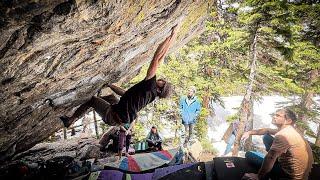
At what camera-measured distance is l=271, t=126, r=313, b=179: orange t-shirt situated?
5.14m

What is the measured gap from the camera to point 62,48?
3713 millimetres

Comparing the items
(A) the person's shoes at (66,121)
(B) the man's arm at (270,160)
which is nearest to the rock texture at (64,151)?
(A) the person's shoes at (66,121)

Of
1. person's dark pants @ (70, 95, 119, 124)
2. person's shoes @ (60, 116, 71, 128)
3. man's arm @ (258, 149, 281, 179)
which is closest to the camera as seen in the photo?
man's arm @ (258, 149, 281, 179)

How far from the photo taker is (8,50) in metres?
3.05

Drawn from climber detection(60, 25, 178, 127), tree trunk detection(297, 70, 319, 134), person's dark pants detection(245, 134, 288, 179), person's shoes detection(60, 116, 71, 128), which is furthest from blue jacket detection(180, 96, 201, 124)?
climber detection(60, 25, 178, 127)

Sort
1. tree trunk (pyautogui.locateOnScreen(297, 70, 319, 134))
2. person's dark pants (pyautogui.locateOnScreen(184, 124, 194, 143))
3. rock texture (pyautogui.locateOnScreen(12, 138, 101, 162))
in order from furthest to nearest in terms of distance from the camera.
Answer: tree trunk (pyautogui.locateOnScreen(297, 70, 319, 134)) → person's dark pants (pyautogui.locateOnScreen(184, 124, 194, 143)) → rock texture (pyautogui.locateOnScreen(12, 138, 101, 162))

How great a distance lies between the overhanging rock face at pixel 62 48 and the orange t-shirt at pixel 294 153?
3.16 meters

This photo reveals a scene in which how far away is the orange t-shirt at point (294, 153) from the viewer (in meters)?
5.14

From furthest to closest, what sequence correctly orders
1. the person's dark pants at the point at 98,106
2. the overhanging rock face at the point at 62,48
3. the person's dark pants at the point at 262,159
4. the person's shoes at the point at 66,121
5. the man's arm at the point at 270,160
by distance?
the person's shoes at the point at 66,121 < the person's dark pants at the point at 98,106 < the person's dark pants at the point at 262,159 < the man's arm at the point at 270,160 < the overhanging rock face at the point at 62,48

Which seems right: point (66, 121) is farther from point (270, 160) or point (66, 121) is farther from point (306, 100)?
point (306, 100)

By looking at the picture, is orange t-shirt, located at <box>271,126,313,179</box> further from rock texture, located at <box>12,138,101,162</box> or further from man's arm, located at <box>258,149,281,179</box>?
rock texture, located at <box>12,138,101,162</box>

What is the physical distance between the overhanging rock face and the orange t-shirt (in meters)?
3.16

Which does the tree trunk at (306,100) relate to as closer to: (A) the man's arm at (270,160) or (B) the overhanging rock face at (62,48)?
(A) the man's arm at (270,160)

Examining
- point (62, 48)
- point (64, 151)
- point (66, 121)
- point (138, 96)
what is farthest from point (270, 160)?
point (64, 151)
